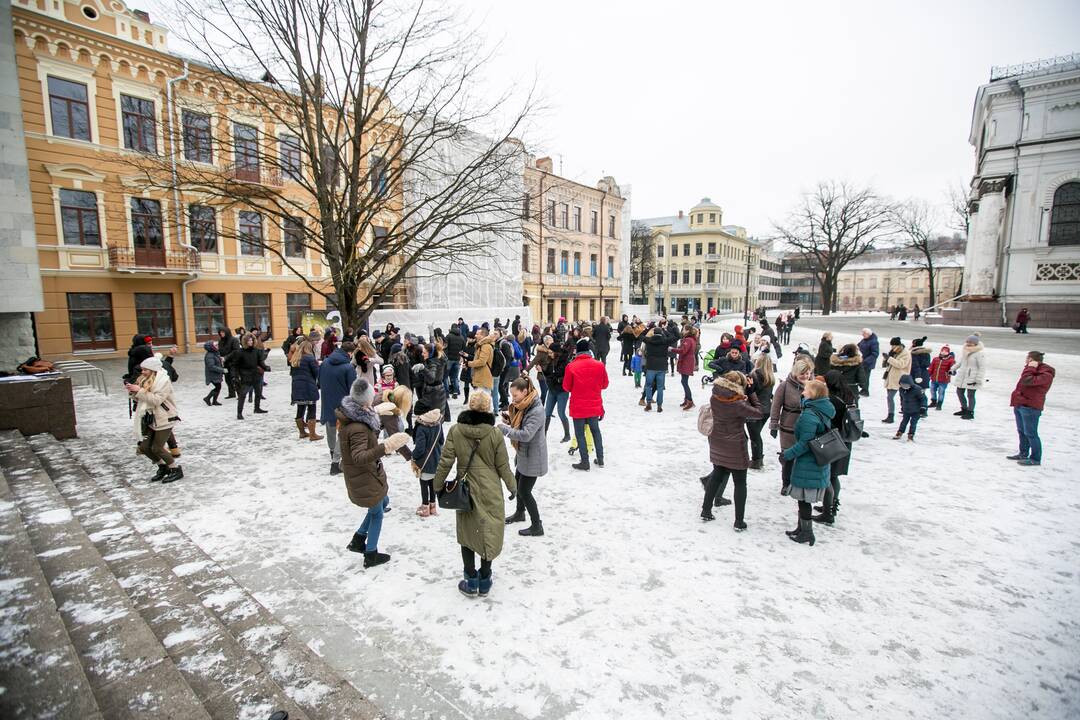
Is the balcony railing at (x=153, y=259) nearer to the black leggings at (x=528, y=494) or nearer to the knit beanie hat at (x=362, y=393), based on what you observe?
the knit beanie hat at (x=362, y=393)

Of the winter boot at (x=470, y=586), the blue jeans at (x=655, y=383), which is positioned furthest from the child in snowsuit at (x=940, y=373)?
the winter boot at (x=470, y=586)

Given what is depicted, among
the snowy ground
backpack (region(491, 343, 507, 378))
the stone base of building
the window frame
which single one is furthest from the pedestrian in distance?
the stone base of building

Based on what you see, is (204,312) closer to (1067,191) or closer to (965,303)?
(965,303)

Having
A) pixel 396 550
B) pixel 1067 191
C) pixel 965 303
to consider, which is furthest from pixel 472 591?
pixel 1067 191

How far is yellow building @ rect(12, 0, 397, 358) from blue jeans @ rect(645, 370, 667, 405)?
1248 centimetres

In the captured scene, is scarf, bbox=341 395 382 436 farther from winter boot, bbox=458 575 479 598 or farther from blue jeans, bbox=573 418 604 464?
blue jeans, bbox=573 418 604 464

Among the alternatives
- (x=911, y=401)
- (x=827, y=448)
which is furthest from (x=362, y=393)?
(x=911, y=401)

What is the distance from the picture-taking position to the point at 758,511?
5.77 m

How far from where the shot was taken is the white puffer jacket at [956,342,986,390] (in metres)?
9.61

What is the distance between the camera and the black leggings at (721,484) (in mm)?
5152

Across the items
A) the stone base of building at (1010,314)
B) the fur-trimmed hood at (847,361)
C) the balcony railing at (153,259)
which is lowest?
the fur-trimmed hood at (847,361)

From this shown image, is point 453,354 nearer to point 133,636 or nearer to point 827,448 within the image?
point 827,448

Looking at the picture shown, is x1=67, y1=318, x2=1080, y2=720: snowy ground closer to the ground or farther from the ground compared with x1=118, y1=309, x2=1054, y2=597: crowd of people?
closer to the ground

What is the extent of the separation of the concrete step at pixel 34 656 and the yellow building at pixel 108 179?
14507 millimetres
